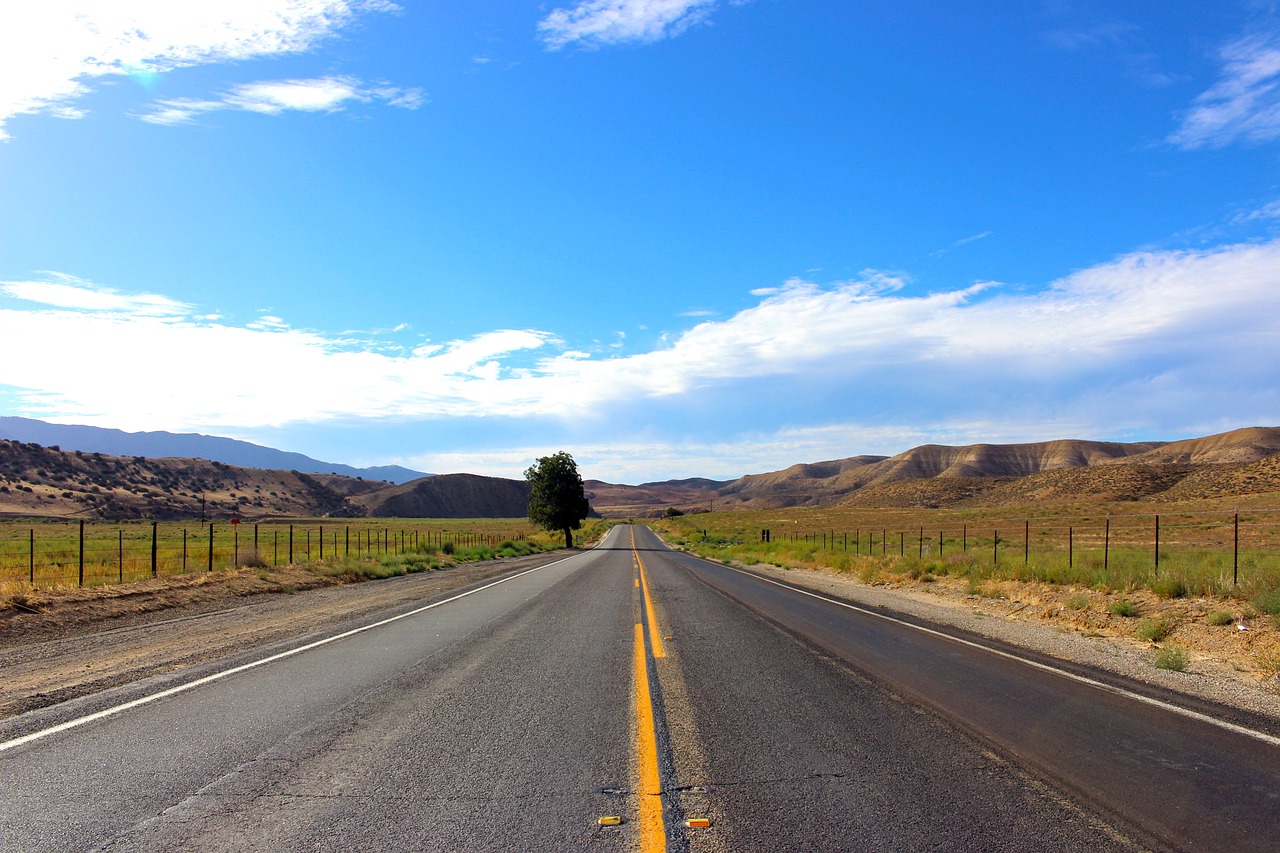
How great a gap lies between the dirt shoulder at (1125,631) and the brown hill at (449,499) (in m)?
143

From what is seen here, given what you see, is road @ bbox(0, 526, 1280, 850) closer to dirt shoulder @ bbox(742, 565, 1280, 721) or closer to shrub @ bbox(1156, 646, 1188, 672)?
dirt shoulder @ bbox(742, 565, 1280, 721)

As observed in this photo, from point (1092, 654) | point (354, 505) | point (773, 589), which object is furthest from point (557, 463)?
point (354, 505)

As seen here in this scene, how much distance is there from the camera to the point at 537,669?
8.95 m

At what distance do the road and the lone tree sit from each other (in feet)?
199

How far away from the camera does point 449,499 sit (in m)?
175

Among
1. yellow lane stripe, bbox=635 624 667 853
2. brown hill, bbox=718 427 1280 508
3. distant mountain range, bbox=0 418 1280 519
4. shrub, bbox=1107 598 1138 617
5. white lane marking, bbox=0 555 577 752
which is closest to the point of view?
yellow lane stripe, bbox=635 624 667 853

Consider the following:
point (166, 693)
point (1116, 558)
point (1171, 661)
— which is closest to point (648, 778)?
point (166, 693)

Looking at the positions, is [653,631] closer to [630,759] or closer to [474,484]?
[630,759]

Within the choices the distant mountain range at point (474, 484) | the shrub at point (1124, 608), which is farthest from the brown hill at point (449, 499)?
the shrub at point (1124, 608)

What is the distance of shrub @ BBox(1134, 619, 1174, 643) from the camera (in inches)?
456

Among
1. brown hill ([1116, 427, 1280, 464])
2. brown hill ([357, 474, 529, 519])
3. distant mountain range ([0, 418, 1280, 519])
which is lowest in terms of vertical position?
brown hill ([357, 474, 529, 519])

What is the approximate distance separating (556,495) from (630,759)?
65362mm

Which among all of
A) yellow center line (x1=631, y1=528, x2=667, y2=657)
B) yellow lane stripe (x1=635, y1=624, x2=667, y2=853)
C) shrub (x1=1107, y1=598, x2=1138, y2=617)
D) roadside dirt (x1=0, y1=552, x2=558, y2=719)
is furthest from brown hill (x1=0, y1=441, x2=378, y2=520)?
shrub (x1=1107, y1=598, x2=1138, y2=617)

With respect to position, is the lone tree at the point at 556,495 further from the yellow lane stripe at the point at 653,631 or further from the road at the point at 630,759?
the road at the point at 630,759
